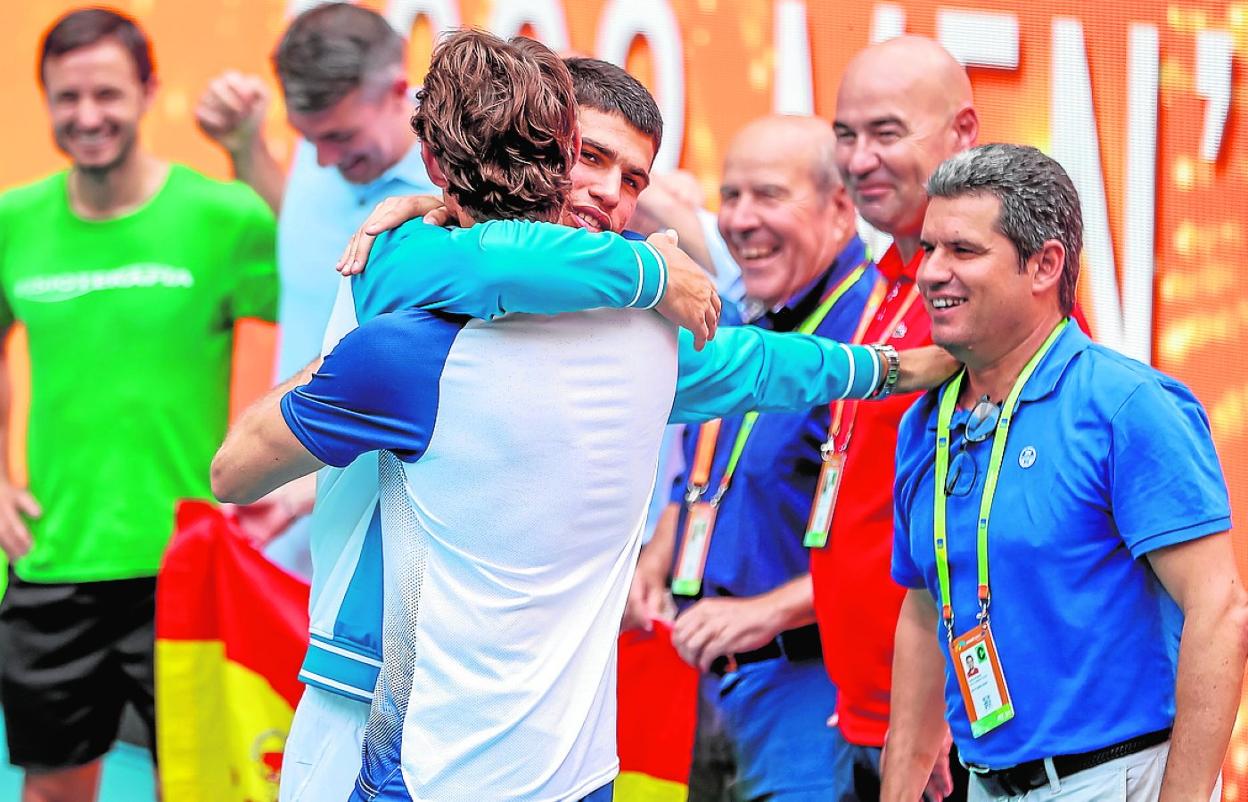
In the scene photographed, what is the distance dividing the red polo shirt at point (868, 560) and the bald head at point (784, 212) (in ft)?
1.45

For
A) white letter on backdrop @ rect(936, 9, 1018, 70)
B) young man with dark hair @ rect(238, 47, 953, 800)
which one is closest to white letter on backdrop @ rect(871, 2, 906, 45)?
white letter on backdrop @ rect(936, 9, 1018, 70)

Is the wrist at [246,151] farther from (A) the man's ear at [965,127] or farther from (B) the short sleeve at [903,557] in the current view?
(B) the short sleeve at [903,557]

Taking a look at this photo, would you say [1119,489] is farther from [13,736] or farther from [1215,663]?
[13,736]

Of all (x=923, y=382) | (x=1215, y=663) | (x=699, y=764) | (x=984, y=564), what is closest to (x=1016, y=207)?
(x=923, y=382)

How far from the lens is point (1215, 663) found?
220 cm

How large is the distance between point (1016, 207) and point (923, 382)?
1.19 ft

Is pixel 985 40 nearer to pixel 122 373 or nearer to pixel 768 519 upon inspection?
pixel 768 519

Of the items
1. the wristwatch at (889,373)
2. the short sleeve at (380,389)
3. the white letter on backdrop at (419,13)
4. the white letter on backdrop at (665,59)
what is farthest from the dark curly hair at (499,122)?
the white letter on backdrop at (419,13)

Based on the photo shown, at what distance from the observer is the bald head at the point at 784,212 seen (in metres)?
3.49

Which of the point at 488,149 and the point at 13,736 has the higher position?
the point at 488,149

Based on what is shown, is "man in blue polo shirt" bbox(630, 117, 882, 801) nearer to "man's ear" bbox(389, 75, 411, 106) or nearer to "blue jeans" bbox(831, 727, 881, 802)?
"blue jeans" bbox(831, 727, 881, 802)

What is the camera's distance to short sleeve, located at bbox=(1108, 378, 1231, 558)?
2.21 m

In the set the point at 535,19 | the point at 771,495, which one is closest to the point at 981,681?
the point at 771,495

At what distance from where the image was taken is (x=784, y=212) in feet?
11.4
